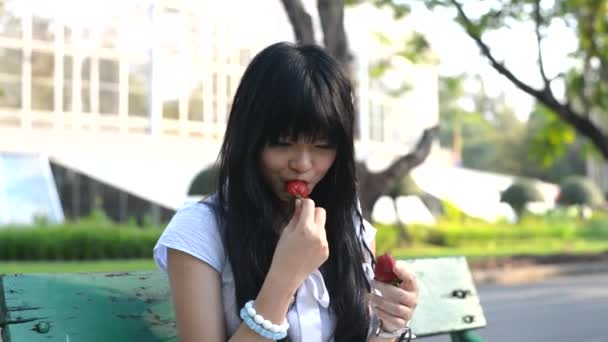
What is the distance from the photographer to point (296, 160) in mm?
2258

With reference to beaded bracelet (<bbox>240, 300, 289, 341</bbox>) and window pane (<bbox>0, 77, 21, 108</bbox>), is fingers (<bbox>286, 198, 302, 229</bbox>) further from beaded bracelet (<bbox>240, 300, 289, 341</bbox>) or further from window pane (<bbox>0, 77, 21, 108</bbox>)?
window pane (<bbox>0, 77, 21, 108</bbox>)

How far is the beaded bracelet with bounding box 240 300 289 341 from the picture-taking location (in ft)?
6.86

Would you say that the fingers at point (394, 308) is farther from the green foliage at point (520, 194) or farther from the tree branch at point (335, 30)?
the green foliage at point (520, 194)

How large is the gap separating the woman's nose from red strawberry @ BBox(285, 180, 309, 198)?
0.03 meters

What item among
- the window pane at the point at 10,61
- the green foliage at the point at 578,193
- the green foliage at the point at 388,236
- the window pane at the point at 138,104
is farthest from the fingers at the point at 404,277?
the green foliage at the point at 578,193

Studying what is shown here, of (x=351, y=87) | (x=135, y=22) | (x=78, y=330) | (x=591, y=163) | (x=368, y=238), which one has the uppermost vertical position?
(x=135, y=22)

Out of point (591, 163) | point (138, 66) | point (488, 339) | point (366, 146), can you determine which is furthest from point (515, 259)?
point (591, 163)

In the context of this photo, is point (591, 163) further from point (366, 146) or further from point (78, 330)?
point (78, 330)

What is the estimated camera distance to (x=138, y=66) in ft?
Result: 97.2

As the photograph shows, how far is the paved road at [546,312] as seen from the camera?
9.49m

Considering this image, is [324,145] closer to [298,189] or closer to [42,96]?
[298,189]

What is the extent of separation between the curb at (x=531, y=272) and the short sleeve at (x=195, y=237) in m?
14.9

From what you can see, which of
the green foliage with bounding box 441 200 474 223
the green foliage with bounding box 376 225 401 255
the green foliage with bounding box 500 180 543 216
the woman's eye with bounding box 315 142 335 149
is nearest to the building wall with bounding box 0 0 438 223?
the green foliage with bounding box 376 225 401 255

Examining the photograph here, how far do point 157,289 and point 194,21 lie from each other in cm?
2910
